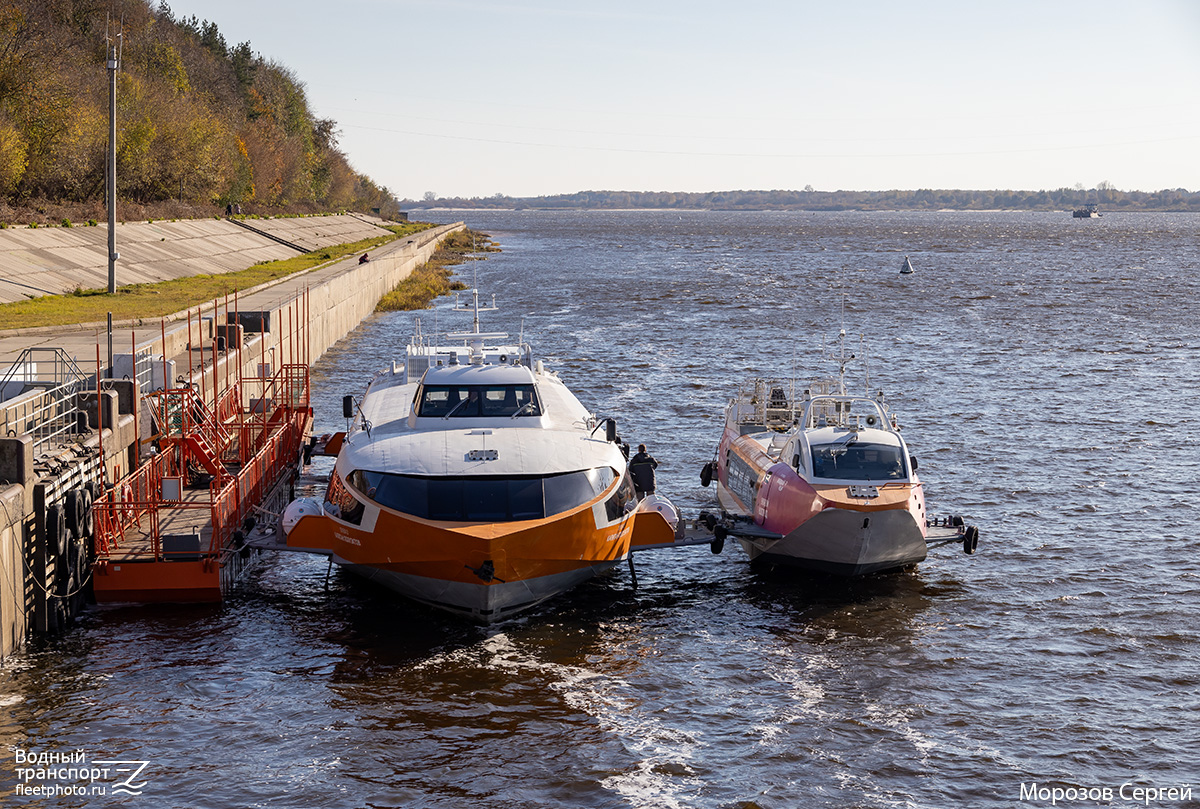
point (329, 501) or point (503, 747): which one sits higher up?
point (329, 501)

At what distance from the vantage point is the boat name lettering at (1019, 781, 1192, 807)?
1491 cm

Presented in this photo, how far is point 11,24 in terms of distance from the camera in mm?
73000

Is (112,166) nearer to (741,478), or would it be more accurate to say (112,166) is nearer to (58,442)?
(58,442)

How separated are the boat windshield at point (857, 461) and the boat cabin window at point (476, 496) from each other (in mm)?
4759

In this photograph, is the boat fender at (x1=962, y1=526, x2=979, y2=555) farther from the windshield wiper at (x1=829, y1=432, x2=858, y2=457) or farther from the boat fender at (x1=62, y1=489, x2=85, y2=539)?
the boat fender at (x1=62, y1=489, x2=85, y2=539)

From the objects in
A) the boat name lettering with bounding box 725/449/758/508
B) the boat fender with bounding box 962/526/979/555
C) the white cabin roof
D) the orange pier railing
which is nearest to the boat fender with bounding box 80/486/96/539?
the orange pier railing

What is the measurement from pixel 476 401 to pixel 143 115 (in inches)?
3012

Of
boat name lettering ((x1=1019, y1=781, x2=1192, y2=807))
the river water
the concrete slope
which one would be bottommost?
boat name lettering ((x1=1019, y1=781, x2=1192, y2=807))

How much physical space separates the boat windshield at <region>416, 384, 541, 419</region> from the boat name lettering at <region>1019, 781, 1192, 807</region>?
36.8ft

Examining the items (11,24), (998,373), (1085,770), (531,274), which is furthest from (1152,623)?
(531,274)

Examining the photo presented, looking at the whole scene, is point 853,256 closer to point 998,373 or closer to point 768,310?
point 768,310

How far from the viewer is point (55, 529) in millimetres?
18156

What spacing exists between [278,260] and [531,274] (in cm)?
3628

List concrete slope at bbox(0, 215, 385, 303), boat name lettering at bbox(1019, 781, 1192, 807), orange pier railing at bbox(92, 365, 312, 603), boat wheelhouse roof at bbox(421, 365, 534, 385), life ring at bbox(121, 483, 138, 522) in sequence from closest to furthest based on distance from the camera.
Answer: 1. boat name lettering at bbox(1019, 781, 1192, 807)
2. orange pier railing at bbox(92, 365, 312, 603)
3. life ring at bbox(121, 483, 138, 522)
4. boat wheelhouse roof at bbox(421, 365, 534, 385)
5. concrete slope at bbox(0, 215, 385, 303)
